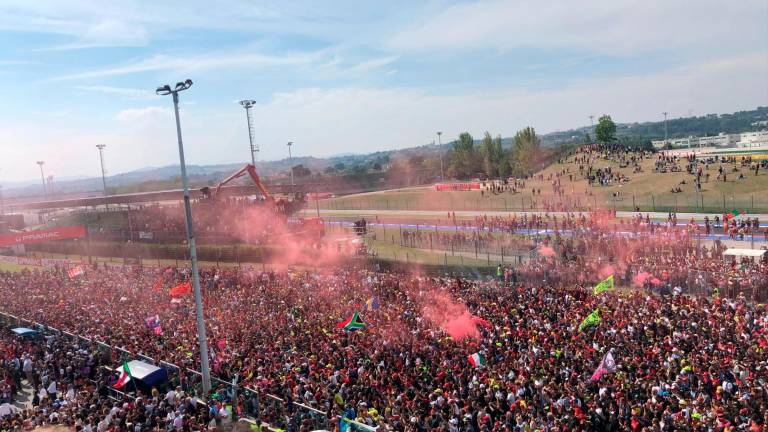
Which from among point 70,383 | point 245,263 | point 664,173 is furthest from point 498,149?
point 70,383

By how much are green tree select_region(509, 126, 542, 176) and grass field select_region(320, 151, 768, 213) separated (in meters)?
23.6

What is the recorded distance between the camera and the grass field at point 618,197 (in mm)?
48906

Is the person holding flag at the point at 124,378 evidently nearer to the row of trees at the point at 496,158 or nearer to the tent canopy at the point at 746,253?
the tent canopy at the point at 746,253

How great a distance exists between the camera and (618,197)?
185 feet

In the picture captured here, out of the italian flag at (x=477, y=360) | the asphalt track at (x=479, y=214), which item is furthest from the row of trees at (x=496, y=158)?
the italian flag at (x=477, y=360)

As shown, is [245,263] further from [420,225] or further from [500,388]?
[500,388]

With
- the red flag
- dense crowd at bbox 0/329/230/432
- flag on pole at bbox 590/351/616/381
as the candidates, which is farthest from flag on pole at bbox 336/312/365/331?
the red flag

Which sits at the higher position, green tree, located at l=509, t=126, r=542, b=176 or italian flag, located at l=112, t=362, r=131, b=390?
green tree, located at l=509, t=126, r=542, b=176

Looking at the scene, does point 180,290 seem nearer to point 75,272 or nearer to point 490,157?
point 75,272

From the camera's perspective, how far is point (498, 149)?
11762 centimetres

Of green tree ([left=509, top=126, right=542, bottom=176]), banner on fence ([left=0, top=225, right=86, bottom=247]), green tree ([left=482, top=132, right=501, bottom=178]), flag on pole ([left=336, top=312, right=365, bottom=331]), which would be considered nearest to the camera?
flag on pole ([left=336, top=312, right=365, bottom=331])

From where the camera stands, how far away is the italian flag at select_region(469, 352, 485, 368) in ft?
57.3

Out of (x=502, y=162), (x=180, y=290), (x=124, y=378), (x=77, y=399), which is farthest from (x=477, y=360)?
(x=502, y=162)

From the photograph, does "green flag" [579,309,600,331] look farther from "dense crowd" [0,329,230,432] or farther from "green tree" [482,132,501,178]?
"green tree" [482,132,501,178]
